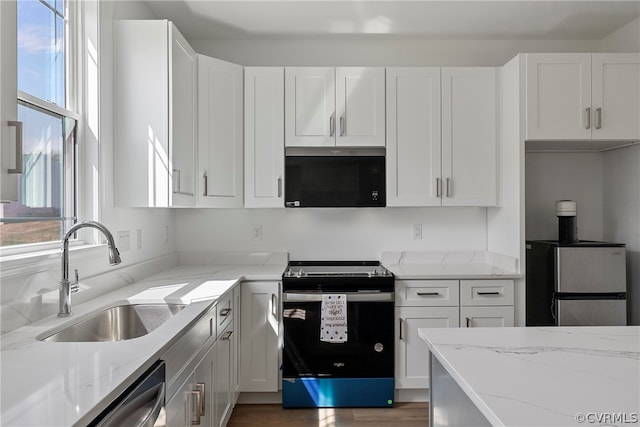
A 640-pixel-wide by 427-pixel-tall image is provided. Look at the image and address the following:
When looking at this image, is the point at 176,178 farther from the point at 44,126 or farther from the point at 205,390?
the point at 205,390

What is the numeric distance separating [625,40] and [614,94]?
0.63 metres

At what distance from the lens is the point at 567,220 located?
2.87 metres

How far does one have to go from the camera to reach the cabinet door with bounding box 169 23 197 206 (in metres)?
2.26

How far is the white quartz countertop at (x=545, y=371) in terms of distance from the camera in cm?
79

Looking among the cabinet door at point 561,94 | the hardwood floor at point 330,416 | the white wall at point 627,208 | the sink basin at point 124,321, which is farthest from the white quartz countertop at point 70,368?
the white wall at point 627,208

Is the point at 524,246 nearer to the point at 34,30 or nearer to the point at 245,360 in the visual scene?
the point at 245,360

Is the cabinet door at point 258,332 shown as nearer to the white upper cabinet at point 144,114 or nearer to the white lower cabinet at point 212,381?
the white lower cabinet at point 212,381

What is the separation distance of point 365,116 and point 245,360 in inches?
73.4

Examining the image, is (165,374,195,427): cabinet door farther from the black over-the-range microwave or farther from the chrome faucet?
the black over-the-range microwave

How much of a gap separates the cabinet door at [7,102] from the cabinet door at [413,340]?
7.42 feet

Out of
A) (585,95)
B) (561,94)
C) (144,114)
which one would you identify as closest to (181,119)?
(144,114)

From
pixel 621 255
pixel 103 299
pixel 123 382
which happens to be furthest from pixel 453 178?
pixel 123 382

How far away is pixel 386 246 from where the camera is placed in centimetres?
325

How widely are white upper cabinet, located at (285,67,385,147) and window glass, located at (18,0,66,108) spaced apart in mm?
1395
